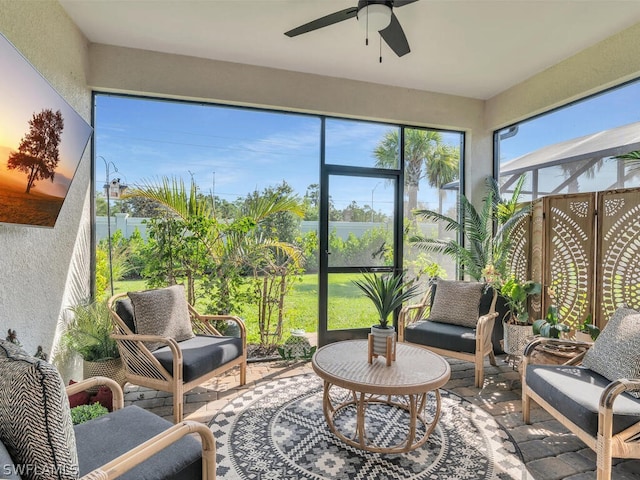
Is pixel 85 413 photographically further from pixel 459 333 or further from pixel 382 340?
pixel 459 333

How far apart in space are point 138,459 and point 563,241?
3893 millimetres

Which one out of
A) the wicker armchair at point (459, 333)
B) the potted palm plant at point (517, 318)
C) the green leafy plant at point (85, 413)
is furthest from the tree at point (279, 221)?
the potted palm plant at point (517, 318)

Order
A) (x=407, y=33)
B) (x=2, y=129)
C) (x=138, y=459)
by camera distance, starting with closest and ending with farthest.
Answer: (x=138, y=459), (x=2, y=129), (x=407, y=33)

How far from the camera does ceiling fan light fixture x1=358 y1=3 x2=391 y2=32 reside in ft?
7.06

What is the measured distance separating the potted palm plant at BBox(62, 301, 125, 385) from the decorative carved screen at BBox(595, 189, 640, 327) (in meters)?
4.11

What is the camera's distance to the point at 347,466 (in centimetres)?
197

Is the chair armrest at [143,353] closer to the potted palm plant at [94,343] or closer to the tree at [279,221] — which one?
the potted palm plant at [94,343]

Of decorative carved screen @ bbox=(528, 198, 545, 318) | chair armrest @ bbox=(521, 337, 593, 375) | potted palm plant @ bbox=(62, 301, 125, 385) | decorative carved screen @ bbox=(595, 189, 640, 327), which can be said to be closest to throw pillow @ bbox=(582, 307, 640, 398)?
chair armrest @ bbox=(521, 337, 593, 375)

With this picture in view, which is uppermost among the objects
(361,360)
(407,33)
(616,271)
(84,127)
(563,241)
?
(407,33)

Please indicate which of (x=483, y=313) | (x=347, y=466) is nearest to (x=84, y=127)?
(x=347, y=466)

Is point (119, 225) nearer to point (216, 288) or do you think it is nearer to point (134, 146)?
point (134, 146)

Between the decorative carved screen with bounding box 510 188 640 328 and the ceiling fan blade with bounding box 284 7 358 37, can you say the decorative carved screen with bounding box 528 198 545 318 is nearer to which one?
the decorative carved screen with bounding box 510 188 640 328

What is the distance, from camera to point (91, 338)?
2809mm

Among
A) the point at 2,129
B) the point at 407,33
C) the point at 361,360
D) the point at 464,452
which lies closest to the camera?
the point at 2,129
